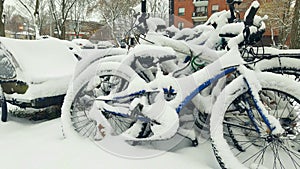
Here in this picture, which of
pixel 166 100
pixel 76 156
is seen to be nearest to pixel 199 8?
pixel 166 100

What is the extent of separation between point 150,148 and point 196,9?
31.9m

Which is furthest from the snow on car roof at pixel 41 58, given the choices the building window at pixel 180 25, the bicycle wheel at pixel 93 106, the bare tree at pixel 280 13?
the bare tree at pixel 280 13

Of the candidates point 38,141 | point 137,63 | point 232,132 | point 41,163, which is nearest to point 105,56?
point 137,63

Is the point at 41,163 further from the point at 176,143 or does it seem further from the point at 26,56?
the point at 26,56

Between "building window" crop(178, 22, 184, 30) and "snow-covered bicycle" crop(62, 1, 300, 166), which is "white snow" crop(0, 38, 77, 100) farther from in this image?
"building window" crop(178, 22, 184, 30)

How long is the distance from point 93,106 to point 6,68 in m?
1.82

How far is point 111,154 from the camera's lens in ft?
9.20

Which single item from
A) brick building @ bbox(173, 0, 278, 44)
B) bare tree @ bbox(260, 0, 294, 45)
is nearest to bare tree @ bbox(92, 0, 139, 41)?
brick building @ bbox(173, 0, 278, 44)

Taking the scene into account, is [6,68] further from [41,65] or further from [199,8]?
[199,8]

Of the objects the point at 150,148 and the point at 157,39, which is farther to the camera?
the point at 157,39

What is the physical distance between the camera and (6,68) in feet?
13.6

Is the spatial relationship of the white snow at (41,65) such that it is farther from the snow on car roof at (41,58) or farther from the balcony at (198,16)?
the balcony at (198,16)

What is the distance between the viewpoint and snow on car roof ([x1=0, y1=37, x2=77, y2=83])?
13.0 feet

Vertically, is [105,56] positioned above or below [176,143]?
above
